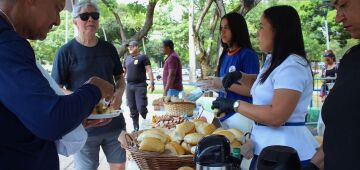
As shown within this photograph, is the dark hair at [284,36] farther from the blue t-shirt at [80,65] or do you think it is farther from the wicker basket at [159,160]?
the blue t-shirt at [80,65]

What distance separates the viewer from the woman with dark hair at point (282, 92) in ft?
5.81

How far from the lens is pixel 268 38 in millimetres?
1973

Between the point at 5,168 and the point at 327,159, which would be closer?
the point at 5,168

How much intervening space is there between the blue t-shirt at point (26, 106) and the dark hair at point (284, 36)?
1.03 metres

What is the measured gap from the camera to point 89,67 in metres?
2.91

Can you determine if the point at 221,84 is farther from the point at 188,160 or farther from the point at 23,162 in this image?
the point at 23,162

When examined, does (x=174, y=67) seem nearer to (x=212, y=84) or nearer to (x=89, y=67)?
(x=89, y=67)

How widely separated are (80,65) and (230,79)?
1182mm

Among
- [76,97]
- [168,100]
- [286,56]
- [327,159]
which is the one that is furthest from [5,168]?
[168,100]

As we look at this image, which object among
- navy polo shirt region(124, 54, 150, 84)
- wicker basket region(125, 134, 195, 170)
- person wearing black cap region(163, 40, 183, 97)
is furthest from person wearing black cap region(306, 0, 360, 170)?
navy polo shirt region(124, 54, 150, 84)

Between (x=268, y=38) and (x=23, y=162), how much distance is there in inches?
51.8

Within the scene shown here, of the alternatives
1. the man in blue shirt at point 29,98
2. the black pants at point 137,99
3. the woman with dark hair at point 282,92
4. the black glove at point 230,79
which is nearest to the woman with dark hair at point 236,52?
the black glove at point 230,79

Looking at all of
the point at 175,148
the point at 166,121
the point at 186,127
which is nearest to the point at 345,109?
the point at 175,148

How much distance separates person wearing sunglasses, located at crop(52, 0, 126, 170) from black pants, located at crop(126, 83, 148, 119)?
13.6 feet
